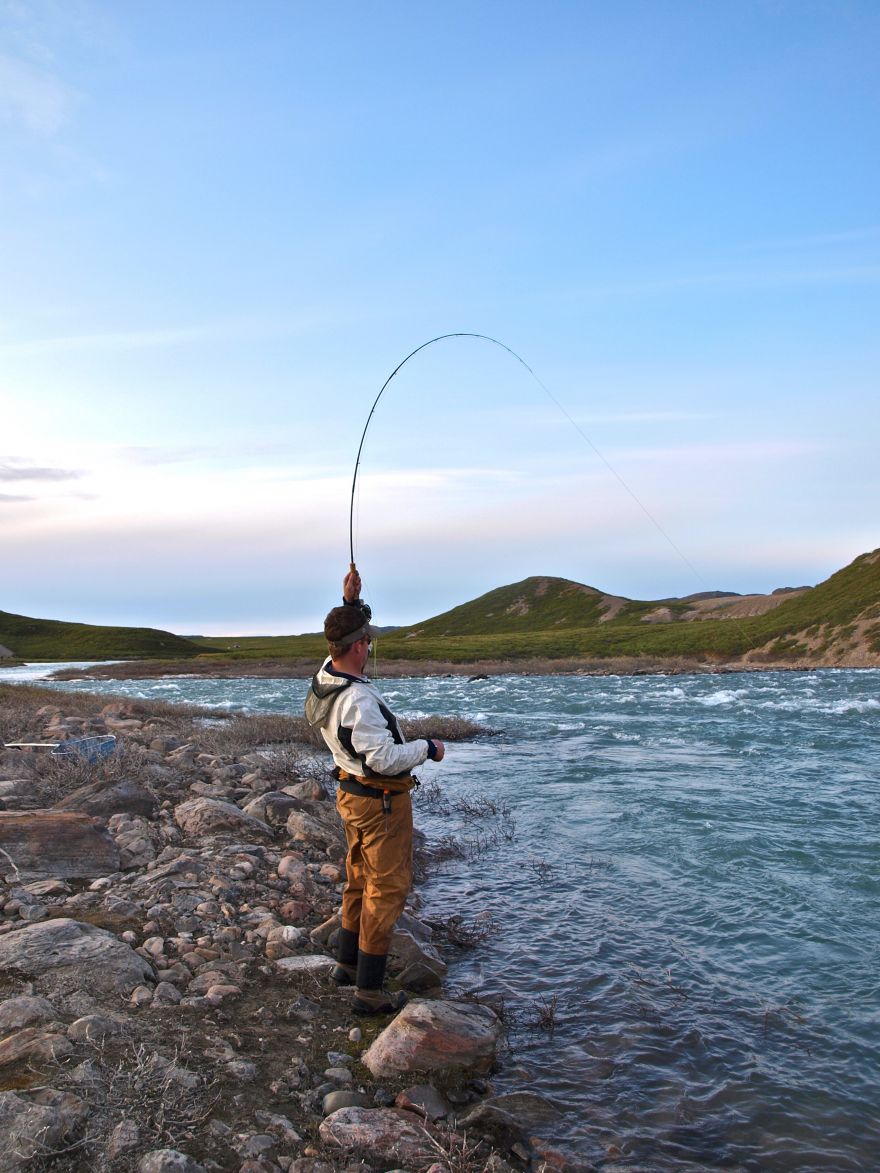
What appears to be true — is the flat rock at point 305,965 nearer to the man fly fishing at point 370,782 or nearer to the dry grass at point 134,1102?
the man fly fishing at point 370,782

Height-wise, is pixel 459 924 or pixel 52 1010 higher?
pixel 52 1010

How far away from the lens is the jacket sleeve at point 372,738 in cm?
550

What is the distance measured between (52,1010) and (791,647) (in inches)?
3147

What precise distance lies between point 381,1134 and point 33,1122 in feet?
5.28

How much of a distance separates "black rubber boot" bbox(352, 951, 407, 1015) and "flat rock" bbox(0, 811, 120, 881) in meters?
3.15

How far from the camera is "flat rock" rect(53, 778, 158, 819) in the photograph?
9.02 m

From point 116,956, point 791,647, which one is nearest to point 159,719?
point 116,956

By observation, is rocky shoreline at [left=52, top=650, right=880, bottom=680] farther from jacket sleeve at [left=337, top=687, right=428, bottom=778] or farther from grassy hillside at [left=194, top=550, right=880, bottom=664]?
jacket sleeve at [left=337, top=687, right=428, bottom=778]

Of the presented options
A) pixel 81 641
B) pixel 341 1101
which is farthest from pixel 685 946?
pixel 81 641

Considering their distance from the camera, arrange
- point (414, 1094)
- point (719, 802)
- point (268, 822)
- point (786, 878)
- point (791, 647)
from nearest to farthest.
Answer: point (414, 1094) < point (786, 878) < point (268, 822) < point (719, 802) < point (791, 647)

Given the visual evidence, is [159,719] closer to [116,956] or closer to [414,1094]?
[116,956]

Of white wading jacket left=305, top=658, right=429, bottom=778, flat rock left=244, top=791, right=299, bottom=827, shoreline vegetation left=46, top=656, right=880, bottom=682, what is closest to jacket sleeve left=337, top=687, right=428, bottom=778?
white wading jacket left=305, top=658, right=429, bottom=778

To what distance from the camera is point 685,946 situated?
24.8ft

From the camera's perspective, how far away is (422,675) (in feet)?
231
